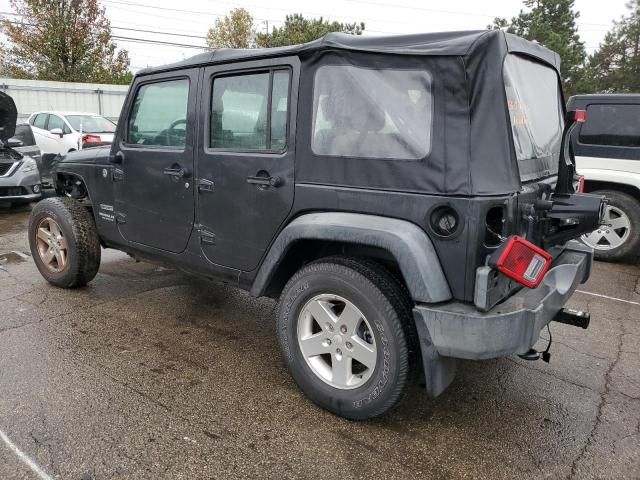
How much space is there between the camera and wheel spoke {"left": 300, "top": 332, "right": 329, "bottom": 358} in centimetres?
281

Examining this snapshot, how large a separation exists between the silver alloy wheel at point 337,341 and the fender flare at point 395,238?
0.33 m

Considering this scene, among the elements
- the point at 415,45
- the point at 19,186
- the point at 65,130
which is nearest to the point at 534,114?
the point at 415,45

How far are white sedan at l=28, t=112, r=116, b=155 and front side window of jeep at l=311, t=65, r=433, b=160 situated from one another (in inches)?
414

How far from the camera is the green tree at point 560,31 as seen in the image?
31.6 metres

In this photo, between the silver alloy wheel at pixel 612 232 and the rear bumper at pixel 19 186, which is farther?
the rear bumper at pixel 19 186

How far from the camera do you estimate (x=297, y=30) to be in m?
34.3

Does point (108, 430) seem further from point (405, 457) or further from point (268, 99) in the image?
point (268, 99)

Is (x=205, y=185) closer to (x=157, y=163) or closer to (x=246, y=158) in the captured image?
(x=246, y=158)

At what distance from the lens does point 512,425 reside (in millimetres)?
2830

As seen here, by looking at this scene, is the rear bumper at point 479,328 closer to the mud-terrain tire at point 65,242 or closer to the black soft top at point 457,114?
the black soft top at point 457,114

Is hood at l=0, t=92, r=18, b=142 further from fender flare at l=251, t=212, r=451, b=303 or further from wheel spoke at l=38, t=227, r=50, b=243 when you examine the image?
fender flare at l=251, t=212, r=451, b=303

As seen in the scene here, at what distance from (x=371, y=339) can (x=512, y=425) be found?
933mm

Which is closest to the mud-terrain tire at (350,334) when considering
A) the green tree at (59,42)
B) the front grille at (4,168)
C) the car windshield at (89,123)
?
the front grille at (4,168)

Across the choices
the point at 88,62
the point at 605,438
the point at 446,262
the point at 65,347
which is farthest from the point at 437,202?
the point at 88,62
